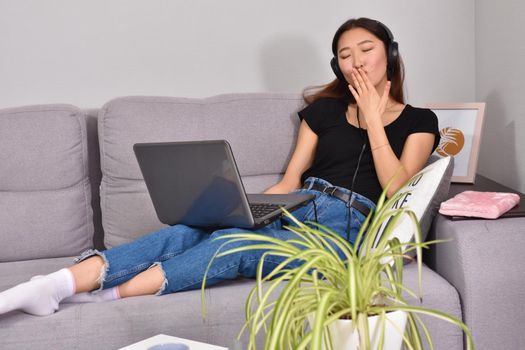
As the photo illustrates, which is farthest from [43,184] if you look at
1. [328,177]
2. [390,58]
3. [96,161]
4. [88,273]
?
[390,58]

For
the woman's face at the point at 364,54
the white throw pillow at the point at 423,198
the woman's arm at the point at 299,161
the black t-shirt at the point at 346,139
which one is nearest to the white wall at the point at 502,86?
the black t-shirt at the point at 346,139

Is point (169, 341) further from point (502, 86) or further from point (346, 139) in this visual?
point (502, 86)

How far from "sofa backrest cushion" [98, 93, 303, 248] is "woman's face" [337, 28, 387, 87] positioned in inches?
10.9

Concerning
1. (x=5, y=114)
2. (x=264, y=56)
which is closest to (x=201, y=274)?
(x=5, y=114)

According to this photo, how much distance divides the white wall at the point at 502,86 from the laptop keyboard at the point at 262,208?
2.99ft

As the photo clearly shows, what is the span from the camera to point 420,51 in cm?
283

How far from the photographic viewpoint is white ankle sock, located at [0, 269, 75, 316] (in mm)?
1609

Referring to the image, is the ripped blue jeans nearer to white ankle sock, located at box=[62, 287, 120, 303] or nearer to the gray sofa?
white ankle sock, located at box=[62, 287, 120, 303]

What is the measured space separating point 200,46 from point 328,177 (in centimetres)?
87

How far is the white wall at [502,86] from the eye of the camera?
2.33 m

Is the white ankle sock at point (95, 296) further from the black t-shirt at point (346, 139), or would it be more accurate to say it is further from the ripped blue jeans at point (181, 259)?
the black t-shirt at point (346, 139)

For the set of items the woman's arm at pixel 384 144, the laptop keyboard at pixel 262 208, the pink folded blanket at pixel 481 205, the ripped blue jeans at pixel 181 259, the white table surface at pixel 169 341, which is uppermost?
the woman's arm at pixel 384 144

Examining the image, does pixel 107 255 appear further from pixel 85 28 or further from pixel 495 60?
pixel 495 60

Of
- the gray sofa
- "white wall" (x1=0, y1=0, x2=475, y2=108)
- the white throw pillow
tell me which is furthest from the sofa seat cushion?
"white wall" (x1=0, y1=0, x2=475, y2=108)
